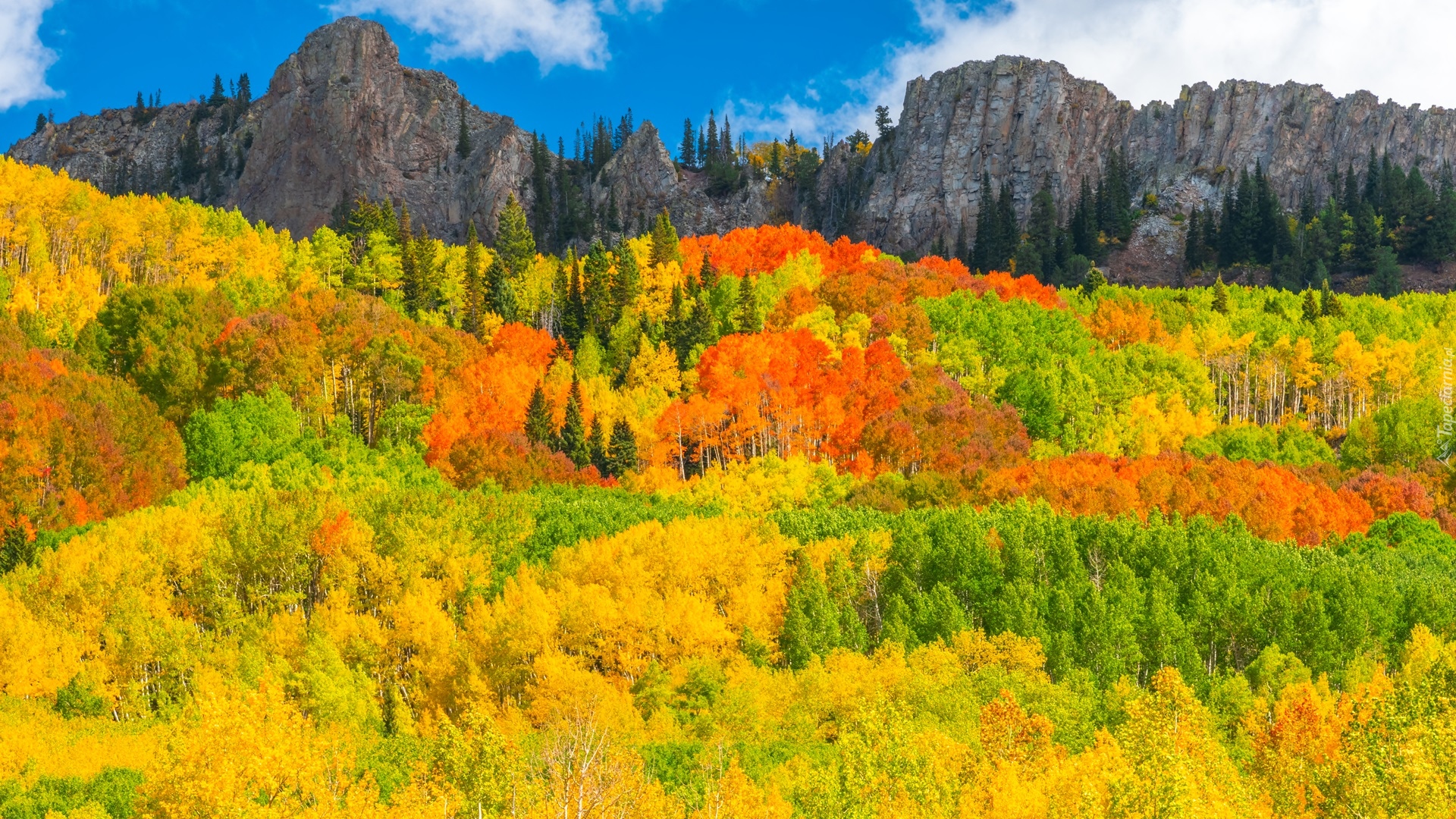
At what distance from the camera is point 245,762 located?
40.7 metres

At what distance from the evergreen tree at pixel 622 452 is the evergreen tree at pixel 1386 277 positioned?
105168 mm

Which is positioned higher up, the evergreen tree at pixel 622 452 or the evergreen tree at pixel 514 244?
the evergreen tree at pixel 514 244

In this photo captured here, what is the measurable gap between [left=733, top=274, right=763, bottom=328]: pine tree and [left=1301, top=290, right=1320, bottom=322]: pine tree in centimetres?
5903

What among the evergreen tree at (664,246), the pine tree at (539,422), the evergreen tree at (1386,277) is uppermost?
the evergreen tree at (664,246)

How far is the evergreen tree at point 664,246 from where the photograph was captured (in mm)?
140125

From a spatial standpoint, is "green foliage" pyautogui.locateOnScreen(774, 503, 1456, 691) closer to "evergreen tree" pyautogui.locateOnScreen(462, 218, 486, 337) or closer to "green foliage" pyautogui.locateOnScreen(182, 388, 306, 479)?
"green foliage" pyautogui.locateOnScreen(182, 388, 306, 479)

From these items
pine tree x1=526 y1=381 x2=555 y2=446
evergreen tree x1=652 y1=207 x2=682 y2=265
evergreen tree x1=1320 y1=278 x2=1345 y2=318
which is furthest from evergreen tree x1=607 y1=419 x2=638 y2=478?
evergreen tree x1=1320 y1=278 x2=1345 y2=318

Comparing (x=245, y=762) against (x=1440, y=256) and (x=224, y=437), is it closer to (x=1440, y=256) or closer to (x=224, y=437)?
(x=224, y=437)

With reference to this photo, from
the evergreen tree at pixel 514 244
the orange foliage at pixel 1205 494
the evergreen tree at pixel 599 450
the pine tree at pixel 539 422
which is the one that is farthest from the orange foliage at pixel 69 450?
the orange foliage at pixel 1205 494

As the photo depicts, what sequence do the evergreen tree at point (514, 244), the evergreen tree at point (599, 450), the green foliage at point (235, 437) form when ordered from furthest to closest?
Result: the evergreen tree at point (514, 244) < the evergreen tree at point (599, 450) < the green foliage at point (235, 437)

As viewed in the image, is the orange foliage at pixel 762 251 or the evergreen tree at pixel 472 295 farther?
the orange foliage at pixel 762 251

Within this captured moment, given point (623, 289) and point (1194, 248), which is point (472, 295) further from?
point (1194, 248)

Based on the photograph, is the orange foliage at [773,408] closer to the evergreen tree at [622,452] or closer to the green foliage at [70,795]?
the evergreen tree at [622,452]

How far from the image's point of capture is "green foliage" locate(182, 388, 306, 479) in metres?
88.9
